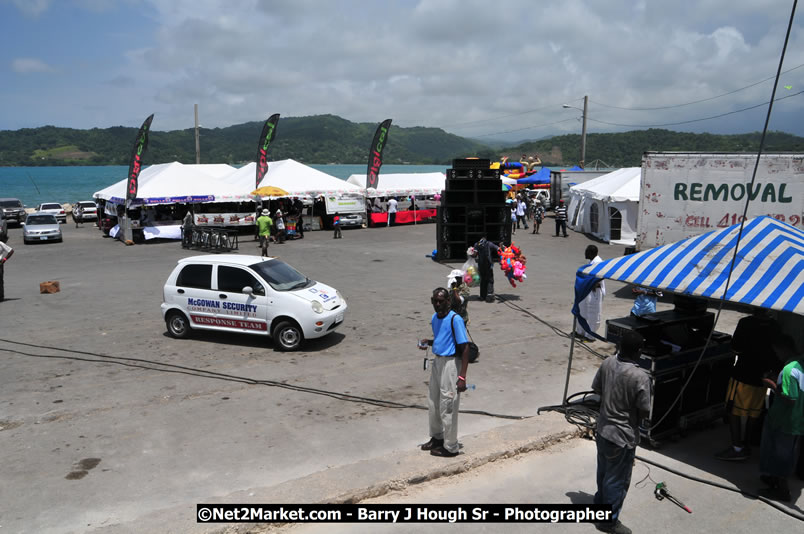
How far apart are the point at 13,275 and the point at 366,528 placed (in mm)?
20359

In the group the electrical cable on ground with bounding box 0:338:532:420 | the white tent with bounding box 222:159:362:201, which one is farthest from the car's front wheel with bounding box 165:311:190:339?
the white tent with bounding box 222:159:362:201

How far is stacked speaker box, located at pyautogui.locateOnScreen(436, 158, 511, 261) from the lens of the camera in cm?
2086

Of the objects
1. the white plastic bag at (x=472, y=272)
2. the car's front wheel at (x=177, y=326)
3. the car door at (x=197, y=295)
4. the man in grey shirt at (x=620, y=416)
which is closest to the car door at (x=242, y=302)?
the car door at (x=197, y=295)

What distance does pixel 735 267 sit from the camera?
6375mm

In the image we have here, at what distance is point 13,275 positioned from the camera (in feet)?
65.9

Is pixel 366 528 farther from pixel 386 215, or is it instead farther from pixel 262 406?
pixel 386 215

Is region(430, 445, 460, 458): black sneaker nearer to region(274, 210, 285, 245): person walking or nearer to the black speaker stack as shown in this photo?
the black speaker stack

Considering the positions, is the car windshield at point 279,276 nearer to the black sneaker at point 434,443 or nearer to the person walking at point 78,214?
the black sneaker at point 434,443

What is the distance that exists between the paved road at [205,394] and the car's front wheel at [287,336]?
0.29 metres

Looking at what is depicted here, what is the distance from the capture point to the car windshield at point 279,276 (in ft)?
37.2

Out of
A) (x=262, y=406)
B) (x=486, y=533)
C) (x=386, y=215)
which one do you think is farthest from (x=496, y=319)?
(x=386, y=215)

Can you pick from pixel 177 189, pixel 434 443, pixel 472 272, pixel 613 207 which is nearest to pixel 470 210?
pixel 472 272

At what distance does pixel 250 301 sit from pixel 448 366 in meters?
6.34

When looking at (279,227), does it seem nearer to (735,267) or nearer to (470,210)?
(470,210)
